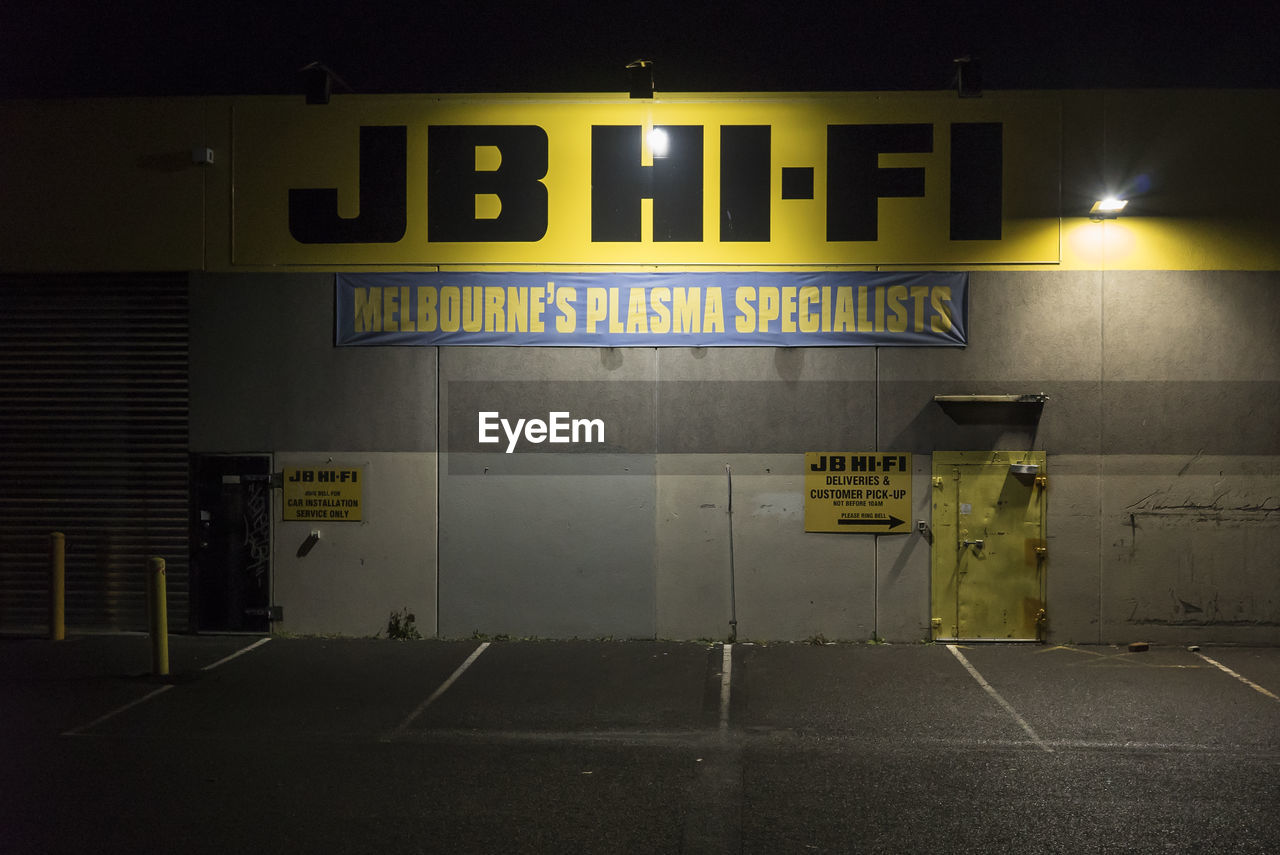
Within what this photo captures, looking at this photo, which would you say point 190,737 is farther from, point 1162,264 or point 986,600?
point 1162,264

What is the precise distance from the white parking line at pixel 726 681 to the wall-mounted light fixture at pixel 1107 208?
607cm

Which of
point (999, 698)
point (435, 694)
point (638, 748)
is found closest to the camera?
point (638, 748)

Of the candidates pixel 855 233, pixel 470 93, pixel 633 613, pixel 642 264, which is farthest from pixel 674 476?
pixel 470 93

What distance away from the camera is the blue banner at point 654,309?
9.81 metres

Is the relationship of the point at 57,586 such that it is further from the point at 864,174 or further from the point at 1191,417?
the point at 1191,417

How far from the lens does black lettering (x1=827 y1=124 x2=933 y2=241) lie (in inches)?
389

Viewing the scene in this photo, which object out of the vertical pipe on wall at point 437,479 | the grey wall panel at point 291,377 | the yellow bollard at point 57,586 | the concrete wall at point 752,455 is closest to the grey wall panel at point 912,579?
the concrete wall at point 752,455

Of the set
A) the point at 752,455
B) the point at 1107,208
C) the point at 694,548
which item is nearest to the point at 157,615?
the point at 694,548

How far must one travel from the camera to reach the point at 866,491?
32.2 ft

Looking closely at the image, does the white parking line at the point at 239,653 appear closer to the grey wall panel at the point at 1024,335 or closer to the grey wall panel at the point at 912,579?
the grey wall panel at the point at 912,579

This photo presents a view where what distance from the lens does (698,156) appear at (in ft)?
32.9

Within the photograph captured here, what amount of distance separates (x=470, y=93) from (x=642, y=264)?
2.76 metres

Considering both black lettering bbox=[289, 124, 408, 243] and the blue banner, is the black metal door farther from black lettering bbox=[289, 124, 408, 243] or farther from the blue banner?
black lettering bbox=[289, 124, 408, 243]

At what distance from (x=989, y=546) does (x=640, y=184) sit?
5.50 meters
